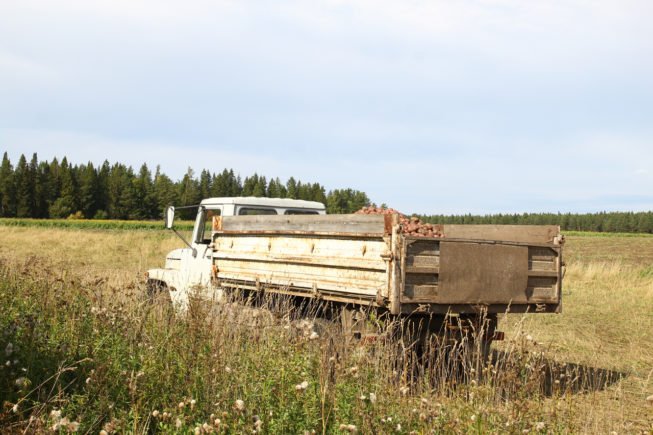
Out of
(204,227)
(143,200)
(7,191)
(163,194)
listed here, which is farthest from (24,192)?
(204,227)

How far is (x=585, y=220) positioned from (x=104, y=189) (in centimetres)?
9615

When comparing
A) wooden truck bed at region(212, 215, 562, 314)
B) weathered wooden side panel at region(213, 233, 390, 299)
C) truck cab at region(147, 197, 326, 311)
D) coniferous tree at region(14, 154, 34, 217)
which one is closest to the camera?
wooden truck bed at region(212, 215, 562, 314)

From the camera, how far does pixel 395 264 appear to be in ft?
18.6

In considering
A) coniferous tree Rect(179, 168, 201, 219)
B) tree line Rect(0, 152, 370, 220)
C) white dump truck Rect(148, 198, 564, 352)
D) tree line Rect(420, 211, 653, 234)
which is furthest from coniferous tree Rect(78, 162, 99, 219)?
white dump truck Rect(148, 198, 564, 352)

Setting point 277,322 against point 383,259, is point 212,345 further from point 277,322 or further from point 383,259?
point 383,259

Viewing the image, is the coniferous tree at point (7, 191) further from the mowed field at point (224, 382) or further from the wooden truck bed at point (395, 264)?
the wooden truck bed at point (395, 264)

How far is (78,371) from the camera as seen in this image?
473 centimetres

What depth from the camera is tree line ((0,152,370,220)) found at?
96125 millimetres

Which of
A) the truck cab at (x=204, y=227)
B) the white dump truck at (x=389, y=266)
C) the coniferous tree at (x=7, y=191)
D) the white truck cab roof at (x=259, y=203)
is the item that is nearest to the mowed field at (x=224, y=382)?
the white dump truck at (x=389, y=266)

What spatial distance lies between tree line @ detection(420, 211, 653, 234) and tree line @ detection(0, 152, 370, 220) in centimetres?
4089

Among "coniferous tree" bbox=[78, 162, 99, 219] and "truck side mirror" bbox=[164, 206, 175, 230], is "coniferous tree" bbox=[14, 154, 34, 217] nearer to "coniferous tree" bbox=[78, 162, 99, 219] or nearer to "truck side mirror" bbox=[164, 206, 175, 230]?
"coniferous tree" bbox=[78, 162, 99, 219]

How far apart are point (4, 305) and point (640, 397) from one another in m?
7.20

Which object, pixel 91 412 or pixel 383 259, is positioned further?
pixel 383 259

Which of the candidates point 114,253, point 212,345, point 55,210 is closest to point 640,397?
point 212,345
